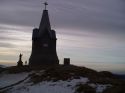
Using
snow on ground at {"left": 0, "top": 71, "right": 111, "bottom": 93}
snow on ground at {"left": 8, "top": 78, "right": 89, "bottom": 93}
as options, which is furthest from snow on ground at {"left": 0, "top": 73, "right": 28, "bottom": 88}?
snow on ground at {"left": 8, "top": 78, "right": 89, "bottom": 93}

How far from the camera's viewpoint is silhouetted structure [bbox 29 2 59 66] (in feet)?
187

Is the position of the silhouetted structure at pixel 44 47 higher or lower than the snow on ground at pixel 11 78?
higher

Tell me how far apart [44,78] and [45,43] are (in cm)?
2000

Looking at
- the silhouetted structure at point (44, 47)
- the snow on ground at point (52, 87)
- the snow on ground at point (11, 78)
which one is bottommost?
the snow on ground at point (11, 78)

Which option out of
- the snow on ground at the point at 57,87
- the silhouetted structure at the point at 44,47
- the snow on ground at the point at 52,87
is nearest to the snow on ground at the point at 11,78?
the snow on ground at the point at 57,87

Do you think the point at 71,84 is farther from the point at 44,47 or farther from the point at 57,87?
the point at 44,47

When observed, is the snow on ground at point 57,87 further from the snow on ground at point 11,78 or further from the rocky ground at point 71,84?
the snow on ground at point 11,78

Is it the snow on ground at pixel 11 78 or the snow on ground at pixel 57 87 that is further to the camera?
the snow on ground at pixel 11 78

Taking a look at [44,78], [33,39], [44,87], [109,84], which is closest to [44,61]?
[33,39]

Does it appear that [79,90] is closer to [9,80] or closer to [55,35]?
[9,80]

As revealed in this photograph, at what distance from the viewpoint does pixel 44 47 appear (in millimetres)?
57594

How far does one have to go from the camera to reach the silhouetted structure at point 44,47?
57031 millimetres

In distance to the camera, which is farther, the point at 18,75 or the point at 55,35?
the point at 55,35

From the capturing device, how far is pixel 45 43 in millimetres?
57750
